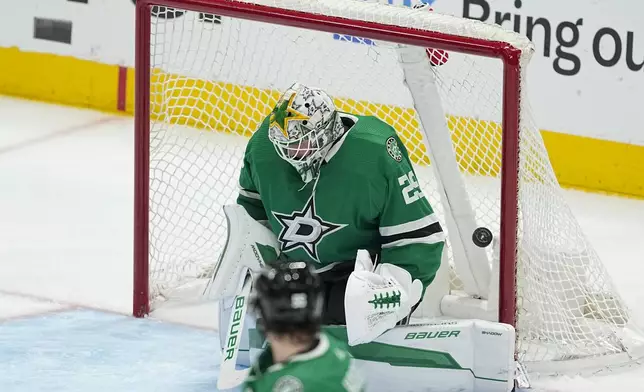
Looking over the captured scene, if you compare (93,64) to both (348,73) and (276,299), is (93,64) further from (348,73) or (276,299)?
(276,299)

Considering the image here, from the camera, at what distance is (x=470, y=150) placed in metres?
4.62

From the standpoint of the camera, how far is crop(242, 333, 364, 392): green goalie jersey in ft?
7.49

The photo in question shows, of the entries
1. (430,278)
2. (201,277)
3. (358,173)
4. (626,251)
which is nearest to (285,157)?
(358,173)

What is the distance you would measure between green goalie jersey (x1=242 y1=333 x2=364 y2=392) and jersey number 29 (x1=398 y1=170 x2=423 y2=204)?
1194mm

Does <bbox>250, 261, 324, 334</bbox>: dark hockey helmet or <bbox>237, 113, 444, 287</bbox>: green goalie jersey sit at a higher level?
<bbox>237, 113, 444, 287</bbox>: green goalie jersey

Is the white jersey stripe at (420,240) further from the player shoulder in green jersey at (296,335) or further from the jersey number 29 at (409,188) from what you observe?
the player shoulder in green jersey at (296,335)

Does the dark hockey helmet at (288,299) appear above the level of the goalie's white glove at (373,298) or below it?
above

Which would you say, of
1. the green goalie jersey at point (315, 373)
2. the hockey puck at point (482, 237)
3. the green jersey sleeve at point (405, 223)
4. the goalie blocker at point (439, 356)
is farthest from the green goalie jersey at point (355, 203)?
the green goalie jersey at point (315, 373)

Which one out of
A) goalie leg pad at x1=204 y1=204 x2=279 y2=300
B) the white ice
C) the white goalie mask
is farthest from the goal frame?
goalie leg pad at x1=204 y1=204 x2=279 y2=300

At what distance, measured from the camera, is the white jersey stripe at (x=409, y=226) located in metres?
3.52

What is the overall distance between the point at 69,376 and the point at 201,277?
0.82 meters

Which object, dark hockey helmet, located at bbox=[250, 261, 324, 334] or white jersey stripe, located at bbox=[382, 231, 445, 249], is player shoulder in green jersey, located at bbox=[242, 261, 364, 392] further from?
white jersey stripe, located at bbox=[382, 231, 445, 249]

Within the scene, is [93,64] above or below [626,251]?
above

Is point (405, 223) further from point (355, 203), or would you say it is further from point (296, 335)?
point (296, 335)
